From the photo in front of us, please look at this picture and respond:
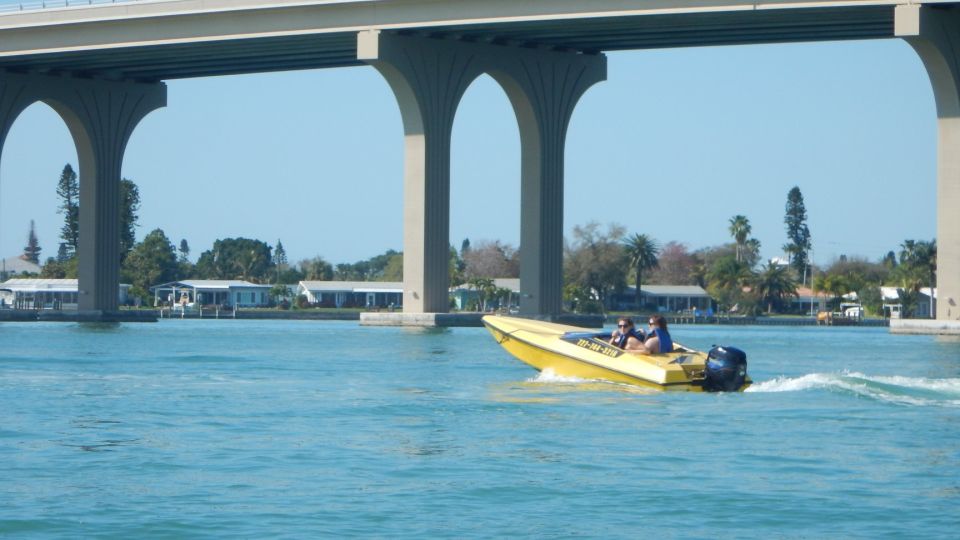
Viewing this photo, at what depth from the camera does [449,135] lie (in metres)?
75.3

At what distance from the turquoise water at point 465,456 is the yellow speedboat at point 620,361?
303mm

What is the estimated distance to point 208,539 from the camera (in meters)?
17.3

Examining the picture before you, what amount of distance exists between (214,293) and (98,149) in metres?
65.7

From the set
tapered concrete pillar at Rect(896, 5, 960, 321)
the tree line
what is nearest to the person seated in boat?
tapered concrete pillar at Rect(896, 5, 960, 321)

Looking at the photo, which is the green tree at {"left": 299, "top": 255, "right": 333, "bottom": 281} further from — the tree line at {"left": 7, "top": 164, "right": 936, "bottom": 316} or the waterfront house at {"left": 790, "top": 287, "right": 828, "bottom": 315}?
the waterfront house at {"left": 790, "top": 287, "right": 828, "bottom": 315}

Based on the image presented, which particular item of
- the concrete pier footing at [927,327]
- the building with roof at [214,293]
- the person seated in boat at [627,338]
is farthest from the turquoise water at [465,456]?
the building with roof at [214,293]

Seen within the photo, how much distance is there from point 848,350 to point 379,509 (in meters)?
41.1

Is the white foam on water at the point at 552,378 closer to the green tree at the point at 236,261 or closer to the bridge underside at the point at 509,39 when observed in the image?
the bridge underside at the point at 509,39

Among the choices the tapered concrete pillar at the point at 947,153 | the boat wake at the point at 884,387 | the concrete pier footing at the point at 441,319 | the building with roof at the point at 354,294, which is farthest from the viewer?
the building with roof at the point at 354,294

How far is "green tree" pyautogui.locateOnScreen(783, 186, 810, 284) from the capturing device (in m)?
182

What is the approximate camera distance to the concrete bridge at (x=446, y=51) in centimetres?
6412

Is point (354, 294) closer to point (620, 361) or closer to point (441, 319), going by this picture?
point (441, 319)

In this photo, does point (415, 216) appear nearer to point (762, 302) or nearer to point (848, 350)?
point (848, 350)

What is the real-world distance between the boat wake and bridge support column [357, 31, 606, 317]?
3956 cm
